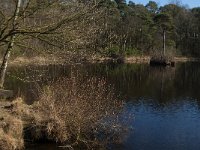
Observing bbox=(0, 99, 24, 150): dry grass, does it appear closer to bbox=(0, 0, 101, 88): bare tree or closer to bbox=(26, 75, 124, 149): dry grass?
bbox=(26, 75, 124, 149): dry grass

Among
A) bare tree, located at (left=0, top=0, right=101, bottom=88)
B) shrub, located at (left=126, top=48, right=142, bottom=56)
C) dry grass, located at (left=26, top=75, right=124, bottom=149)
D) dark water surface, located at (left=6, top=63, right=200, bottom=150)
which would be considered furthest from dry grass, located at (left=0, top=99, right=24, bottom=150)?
shrub, located at (left=126, top=48, right=142, bottom=56)

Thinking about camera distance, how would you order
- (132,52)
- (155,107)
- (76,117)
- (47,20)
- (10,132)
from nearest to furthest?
1. (47,20)
2. (10,132)
3. (76,117)
4. (155,107)
5. (132,52)

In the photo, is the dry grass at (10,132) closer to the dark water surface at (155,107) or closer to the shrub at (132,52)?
the dark water surface at (155,107)

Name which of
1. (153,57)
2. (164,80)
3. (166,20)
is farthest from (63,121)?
(166,20)

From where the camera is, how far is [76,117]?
16.1m

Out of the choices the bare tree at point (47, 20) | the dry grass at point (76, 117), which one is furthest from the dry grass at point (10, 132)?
the bare tree at point (47, 20)

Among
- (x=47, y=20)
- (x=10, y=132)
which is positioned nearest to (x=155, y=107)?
(x=10, y=132)

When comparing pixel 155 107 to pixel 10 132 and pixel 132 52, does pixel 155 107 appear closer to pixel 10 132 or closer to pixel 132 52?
pixel 10 132

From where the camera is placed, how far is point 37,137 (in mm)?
15938

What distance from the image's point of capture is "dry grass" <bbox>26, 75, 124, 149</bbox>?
1584cm

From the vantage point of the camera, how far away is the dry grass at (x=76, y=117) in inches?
624

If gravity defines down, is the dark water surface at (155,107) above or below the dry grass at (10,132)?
below

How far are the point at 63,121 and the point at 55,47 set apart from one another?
6426 millimetres

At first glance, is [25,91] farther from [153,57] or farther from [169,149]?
[153,57]
